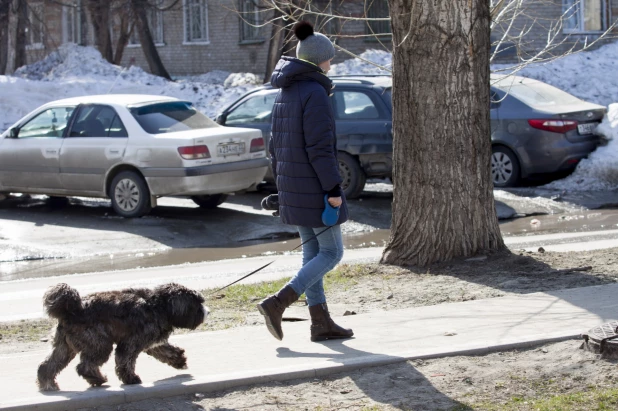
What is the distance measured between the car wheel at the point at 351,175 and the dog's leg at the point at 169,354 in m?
8.59

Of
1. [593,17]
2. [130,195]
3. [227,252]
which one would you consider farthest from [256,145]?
[593,17]

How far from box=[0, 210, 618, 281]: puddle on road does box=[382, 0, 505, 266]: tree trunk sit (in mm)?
2871

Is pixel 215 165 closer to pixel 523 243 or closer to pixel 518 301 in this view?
pixel 523 243

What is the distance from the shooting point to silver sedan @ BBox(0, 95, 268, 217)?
40.4 feet

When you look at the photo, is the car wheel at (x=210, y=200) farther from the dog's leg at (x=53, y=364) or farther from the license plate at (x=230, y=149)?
the dog's leg at (x=53, y=364)

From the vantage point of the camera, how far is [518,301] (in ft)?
22.9

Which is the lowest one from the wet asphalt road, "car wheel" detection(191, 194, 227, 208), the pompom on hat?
the wet asphalt road

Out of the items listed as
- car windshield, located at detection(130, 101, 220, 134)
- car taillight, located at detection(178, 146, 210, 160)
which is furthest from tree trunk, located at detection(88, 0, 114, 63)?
car taillight, located at detection(178, 146, 210, 160)

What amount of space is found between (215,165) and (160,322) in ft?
24.1

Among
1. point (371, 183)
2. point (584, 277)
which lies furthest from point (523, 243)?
point (371, 183)

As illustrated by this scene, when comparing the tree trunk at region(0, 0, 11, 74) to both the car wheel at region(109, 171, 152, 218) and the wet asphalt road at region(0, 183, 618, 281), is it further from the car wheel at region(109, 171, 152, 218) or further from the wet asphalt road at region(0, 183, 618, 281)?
the car wheel at region(109, 171, 152, 218)

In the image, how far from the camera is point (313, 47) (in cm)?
584

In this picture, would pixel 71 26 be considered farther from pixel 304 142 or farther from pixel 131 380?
pixel 131 380

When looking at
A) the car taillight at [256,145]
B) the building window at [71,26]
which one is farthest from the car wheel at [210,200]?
the building window at [71,26]
